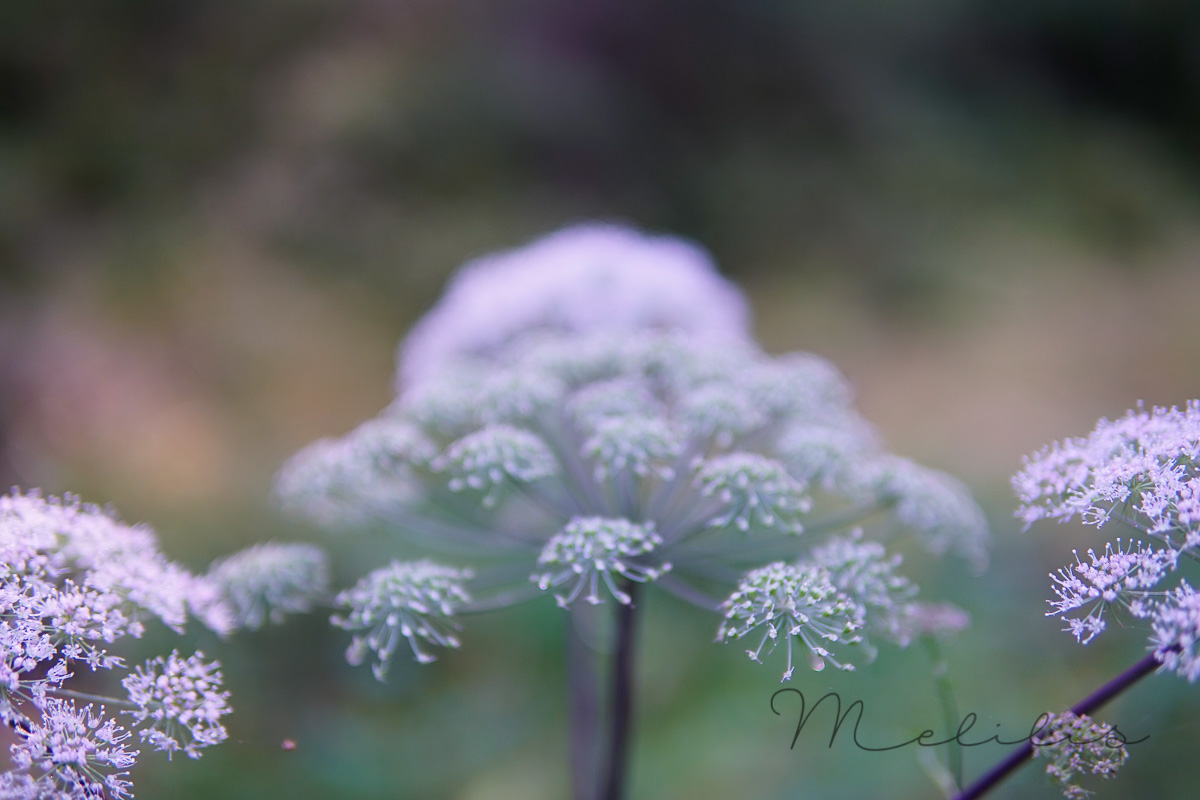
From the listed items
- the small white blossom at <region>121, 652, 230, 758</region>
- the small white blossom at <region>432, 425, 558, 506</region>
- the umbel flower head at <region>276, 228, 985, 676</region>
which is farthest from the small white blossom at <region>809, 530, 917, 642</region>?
the small white blossom at <region>121, 652, 230, 758</region>

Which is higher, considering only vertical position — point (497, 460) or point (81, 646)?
point (497, 460)

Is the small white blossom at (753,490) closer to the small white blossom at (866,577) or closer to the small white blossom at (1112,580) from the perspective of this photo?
the small white blossom at (866,577)

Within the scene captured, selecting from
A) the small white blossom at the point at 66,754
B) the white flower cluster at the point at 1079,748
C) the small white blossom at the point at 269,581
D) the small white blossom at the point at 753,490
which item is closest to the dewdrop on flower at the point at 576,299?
the small white blossom at the point at 269,581

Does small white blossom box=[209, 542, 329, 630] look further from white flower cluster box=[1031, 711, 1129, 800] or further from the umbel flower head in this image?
white flower cluster box=[1031, 711, 1129, 800]

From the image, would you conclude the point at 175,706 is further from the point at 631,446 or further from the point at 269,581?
the point at 631,446

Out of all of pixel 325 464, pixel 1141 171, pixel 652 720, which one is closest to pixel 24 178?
pixel 325 464

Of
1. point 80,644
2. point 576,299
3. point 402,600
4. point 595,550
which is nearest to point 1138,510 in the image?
point 595,550
